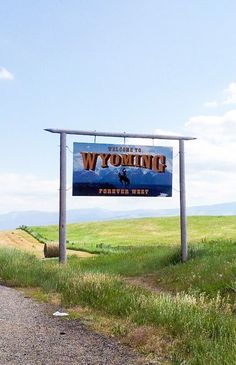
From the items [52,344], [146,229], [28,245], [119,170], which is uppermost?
[119,170]

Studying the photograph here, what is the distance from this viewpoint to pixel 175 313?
8188mm

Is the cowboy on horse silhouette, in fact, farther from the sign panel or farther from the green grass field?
the green grass field

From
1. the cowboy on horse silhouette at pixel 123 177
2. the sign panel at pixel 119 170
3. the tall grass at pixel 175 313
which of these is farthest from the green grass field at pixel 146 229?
the tall grass at pixel 175 313

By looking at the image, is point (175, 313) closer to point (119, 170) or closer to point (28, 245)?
point (119, 170)

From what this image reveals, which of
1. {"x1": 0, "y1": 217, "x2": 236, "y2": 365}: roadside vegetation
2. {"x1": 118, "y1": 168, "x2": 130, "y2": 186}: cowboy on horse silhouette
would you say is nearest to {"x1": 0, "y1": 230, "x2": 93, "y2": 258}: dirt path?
{"x1": 118, "y1": 168, "x2": 130, "y2": 186}: cowboy on horse silhouette

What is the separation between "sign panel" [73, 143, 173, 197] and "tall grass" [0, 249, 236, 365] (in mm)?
6940

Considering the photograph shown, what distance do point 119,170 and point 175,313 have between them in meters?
12.5

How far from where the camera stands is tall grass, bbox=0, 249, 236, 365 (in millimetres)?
6391

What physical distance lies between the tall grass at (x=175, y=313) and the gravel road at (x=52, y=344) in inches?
30.3

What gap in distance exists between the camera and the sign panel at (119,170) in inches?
790

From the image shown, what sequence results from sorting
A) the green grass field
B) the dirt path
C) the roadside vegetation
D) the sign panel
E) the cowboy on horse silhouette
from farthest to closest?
the green grass field, the dirt path, the cowboy on horse silhouette, the sign panel, the roadside vegetation

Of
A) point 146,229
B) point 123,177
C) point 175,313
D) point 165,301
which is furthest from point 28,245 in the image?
point 175,313

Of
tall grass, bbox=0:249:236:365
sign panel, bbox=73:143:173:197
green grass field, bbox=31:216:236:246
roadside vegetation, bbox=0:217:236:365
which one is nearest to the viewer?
tall grass, bbox=0:249:236:365

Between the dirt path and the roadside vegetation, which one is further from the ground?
the roadside vegetation
